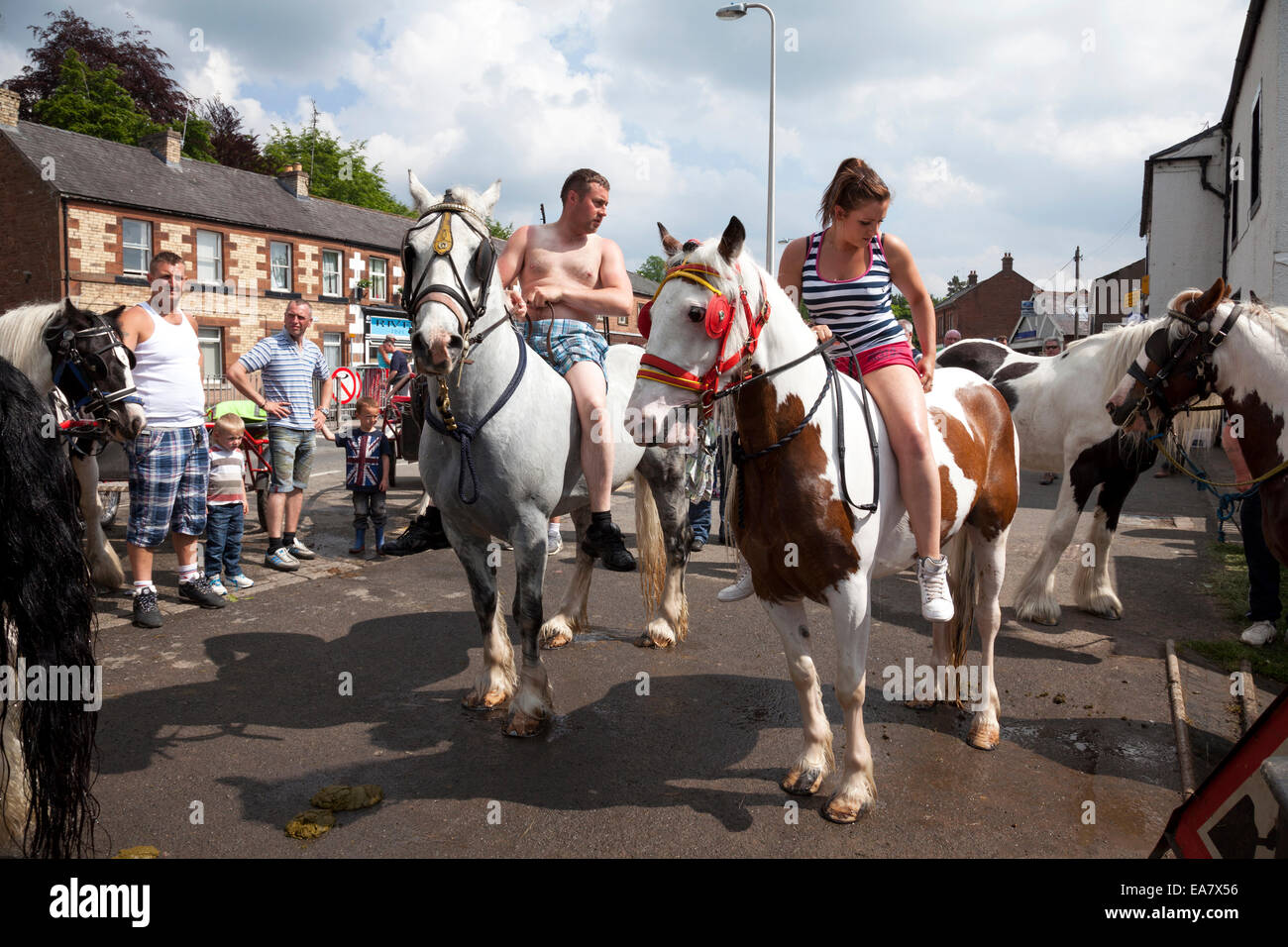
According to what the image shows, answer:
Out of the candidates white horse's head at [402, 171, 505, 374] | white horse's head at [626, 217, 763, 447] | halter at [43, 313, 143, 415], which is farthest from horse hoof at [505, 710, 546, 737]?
halter at [43, 313, 143, 415]

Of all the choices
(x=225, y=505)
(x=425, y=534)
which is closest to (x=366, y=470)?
(x=225, y=505)

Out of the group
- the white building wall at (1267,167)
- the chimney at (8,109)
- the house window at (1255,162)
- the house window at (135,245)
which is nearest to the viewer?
the white building wall at (1267,167)

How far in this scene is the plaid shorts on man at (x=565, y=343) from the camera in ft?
15.0

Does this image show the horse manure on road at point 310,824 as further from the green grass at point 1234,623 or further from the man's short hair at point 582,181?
the green grass at point 1234,623

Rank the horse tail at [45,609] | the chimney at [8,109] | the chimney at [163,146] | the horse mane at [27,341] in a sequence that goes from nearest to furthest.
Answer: the horse tail at [45,609], the horse mane at [27,341], the chimney at [8,109], the chimney at [163,146]

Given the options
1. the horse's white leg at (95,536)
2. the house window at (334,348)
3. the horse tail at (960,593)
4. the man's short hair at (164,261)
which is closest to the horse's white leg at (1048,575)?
the horse tail at (960,593)

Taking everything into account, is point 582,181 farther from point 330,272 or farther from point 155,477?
A: point 330,272

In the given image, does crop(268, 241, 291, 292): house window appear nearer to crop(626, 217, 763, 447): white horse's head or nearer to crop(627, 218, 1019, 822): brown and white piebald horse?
crop(627, 218, 1019, 822): brown and white piebald horse

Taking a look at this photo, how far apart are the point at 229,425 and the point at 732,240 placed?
5152 mm

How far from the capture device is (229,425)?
6.46 meters

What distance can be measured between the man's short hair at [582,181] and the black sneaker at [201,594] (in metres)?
4.04
